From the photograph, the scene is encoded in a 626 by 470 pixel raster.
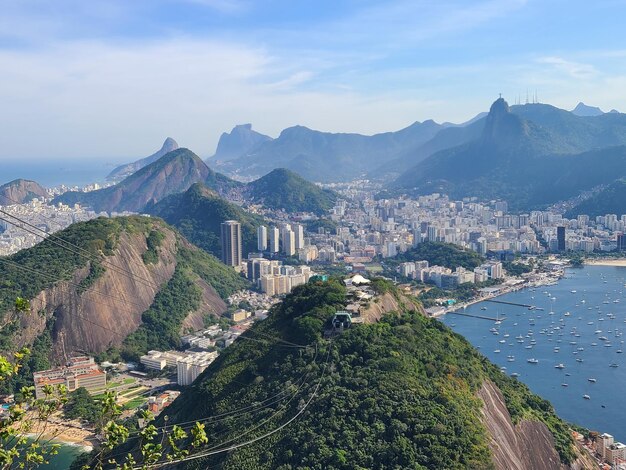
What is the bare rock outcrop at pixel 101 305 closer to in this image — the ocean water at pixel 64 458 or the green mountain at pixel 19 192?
the ocean water at pixel 64 458

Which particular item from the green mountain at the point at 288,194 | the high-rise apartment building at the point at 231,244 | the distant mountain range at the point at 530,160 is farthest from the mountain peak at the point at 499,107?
the high-rise apartment building at the point at 231,244

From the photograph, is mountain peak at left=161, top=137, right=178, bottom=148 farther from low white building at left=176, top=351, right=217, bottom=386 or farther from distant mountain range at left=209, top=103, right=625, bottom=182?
low white building at left=176, top=351, right=217, bottom=386

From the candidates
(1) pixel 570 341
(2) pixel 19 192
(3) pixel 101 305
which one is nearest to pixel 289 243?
(3) pixel 101 305

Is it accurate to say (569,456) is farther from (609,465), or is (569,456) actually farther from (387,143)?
(387,143)

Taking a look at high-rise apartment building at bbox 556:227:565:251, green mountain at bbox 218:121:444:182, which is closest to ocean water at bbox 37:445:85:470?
high-rise apartment building at bbox 556:227:565:251

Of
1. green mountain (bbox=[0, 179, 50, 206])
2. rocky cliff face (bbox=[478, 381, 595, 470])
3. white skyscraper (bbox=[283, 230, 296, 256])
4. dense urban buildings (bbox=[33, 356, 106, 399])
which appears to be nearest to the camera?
rocky cliff face (bbox=[478, 381, 595, 470])

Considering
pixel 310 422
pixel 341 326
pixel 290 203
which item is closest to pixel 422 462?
pixel 310 422

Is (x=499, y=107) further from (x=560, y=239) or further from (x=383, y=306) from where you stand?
(x=383, y=306)
